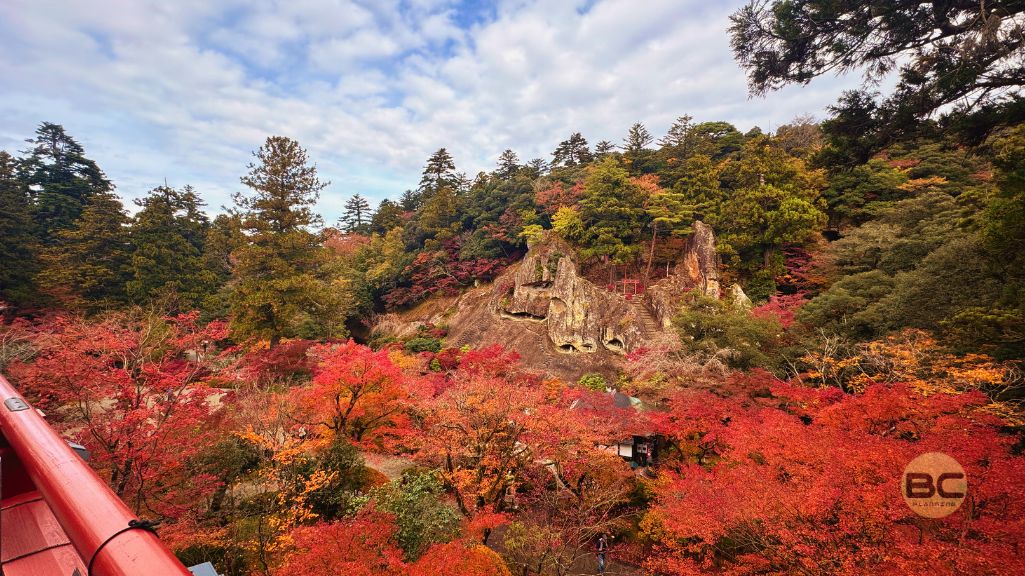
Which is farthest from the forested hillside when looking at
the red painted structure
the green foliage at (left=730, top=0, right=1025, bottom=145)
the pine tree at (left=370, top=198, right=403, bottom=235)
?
the pine tree at (left=370, top=198, right=403, bottom=235)

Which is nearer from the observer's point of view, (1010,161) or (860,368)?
(1010,161)

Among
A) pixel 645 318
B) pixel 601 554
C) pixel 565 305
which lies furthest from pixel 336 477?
pixel 645 318

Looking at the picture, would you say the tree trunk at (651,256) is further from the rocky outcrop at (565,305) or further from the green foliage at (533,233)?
the green foliage at (533,233)

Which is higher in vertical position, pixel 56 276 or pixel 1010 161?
pixel 1010 161

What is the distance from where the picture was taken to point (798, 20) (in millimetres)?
7336

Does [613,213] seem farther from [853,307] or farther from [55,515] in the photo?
[55,515]

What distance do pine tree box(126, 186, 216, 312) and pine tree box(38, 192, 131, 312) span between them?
64 centimetres

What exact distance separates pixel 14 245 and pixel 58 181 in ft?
31.9

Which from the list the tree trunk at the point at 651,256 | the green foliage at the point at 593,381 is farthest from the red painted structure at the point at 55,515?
the tree trunk at the point at 651,256

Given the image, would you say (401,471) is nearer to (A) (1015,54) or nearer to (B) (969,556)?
(B) (969,556)

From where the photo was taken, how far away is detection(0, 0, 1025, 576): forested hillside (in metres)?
6.54

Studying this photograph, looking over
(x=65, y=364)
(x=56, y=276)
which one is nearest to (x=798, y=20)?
(x=65, y=364)

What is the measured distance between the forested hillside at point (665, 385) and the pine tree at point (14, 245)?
0.52 ft

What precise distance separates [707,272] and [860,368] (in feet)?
38.1
